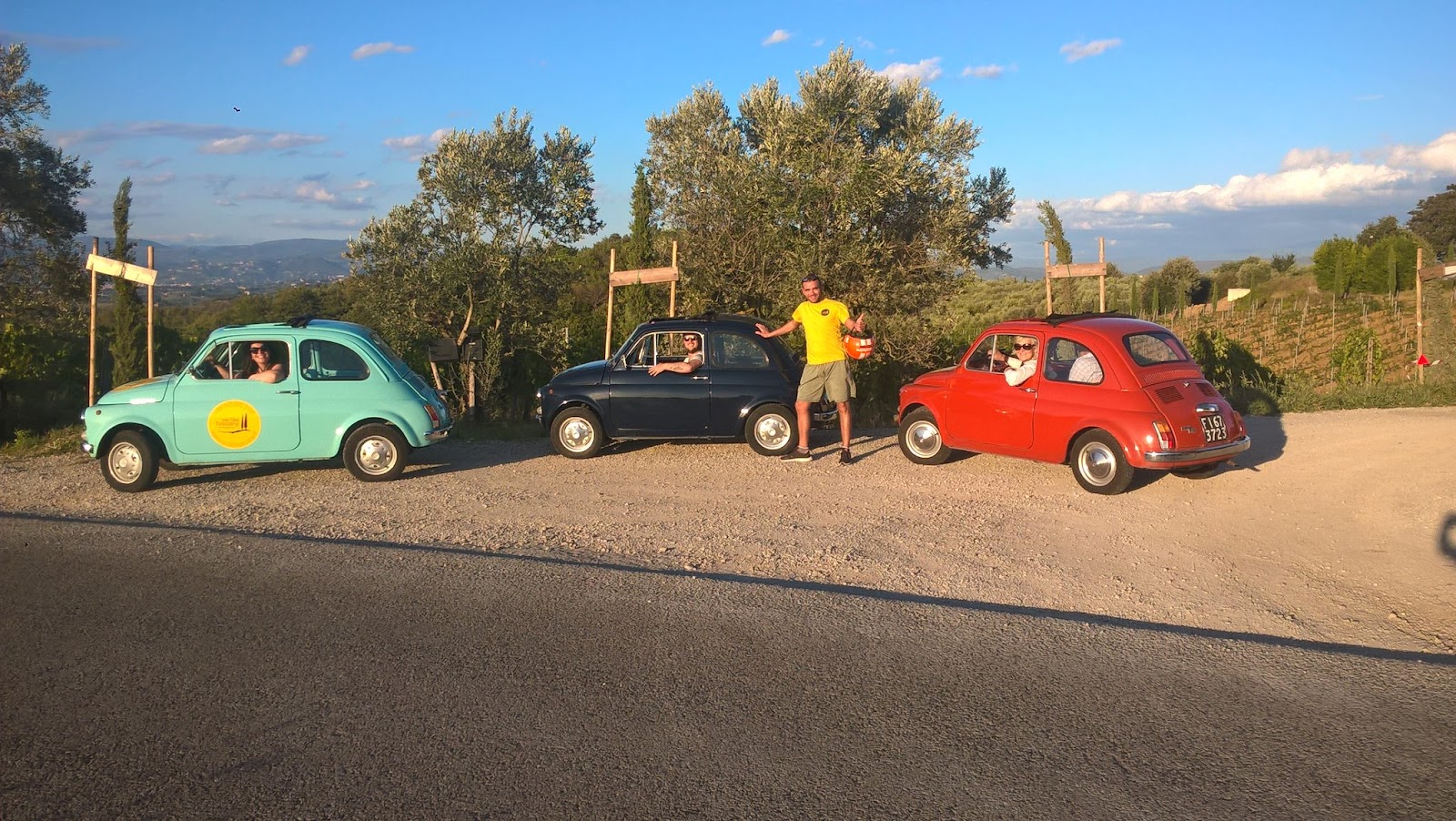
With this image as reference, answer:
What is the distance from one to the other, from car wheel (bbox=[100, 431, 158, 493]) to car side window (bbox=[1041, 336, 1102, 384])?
9056 mm

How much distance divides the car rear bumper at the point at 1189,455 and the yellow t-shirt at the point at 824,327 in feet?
11.3

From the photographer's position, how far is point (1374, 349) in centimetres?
1797

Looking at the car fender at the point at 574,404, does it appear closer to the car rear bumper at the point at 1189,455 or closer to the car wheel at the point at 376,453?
the car wheel at the point at 376,453

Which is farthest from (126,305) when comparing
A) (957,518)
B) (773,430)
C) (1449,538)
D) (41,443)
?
(1449,538)

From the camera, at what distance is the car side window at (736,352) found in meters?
11.8

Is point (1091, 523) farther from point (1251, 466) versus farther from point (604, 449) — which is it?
point (604, 449)

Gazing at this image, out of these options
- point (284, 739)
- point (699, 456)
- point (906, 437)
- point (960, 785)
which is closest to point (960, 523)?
point (906, 437)

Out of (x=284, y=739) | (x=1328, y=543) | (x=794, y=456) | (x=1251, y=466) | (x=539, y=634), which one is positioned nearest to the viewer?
(x=284, y=739)

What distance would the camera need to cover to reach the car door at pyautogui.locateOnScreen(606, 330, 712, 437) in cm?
1166

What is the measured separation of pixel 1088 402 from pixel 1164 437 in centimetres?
79

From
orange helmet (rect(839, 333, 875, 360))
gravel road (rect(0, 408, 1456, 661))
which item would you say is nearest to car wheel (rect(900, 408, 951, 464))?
gravel road (rect(0, 408, 1456, 661))

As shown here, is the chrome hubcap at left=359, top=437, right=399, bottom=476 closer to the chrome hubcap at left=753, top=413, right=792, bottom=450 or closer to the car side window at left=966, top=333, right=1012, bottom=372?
the chrome hubcap at left=753, top=413, right=792, bottom=450

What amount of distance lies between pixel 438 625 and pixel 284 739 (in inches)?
60.8

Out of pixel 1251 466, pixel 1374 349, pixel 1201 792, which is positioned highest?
pixel 1374 349
